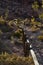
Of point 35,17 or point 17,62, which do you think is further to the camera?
point 35,17

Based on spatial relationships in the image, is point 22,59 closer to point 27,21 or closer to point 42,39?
point 42,39

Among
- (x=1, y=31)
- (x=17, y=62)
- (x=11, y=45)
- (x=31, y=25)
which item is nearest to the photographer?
(x=17, y=62)

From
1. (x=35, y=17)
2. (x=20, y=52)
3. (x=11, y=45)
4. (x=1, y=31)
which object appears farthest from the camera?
(x=35, y=17)

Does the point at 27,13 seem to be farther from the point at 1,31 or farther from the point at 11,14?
the point at 1,31

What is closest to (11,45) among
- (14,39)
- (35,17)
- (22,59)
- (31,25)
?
(14,39)

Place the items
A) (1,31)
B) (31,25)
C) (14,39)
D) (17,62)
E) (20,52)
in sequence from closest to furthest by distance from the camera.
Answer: (17,62), (20,52), (14,39), (1,31), (31,25)

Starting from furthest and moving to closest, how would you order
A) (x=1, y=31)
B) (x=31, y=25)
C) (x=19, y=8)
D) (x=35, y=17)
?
(x=19, y=8), (x=35, y=17), (x=31, y=25), (x=1, y=31)

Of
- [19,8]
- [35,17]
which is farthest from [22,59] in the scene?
[19,8]

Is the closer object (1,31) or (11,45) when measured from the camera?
(11,45)

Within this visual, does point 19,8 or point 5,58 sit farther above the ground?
point 5,58
